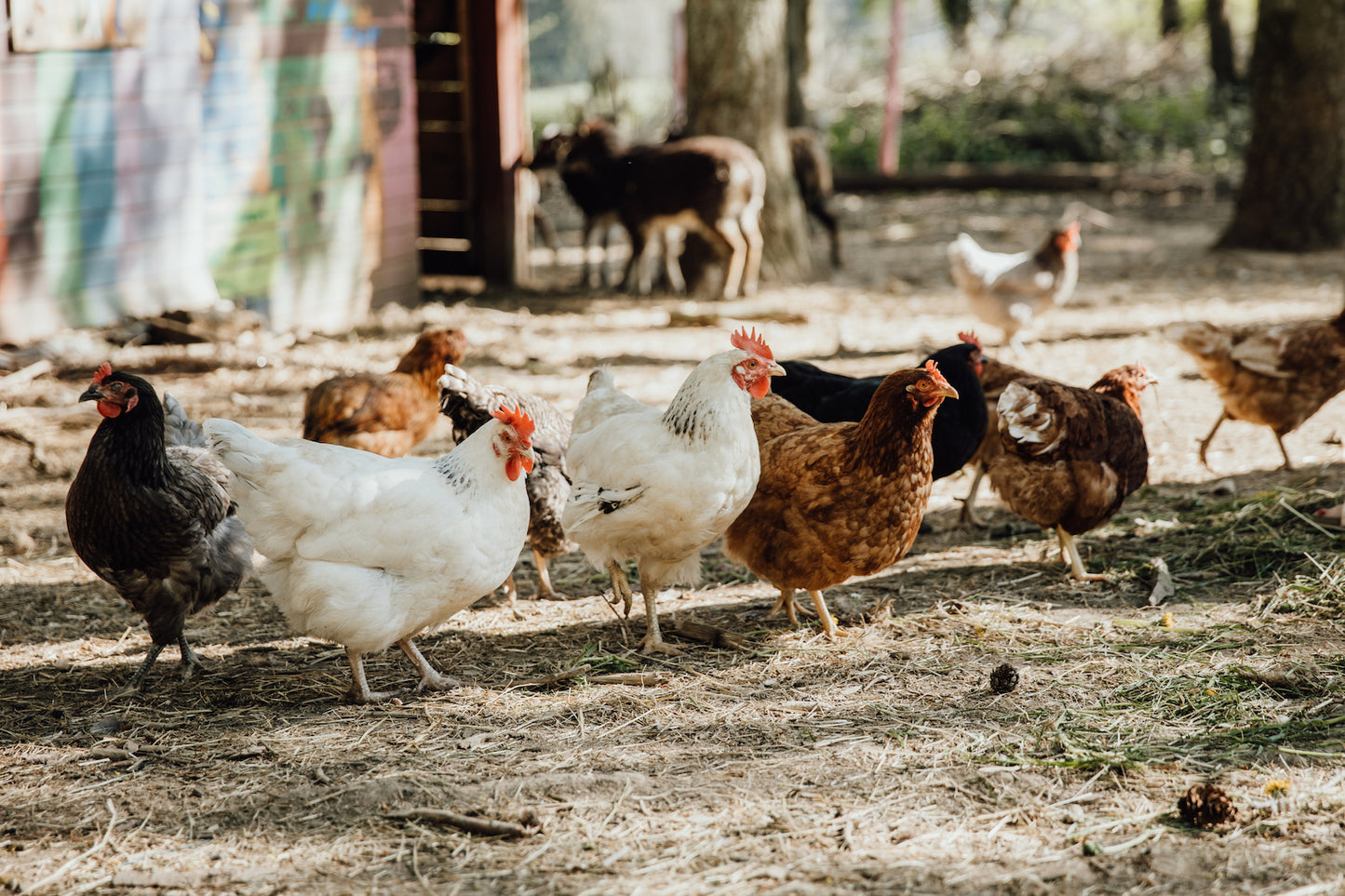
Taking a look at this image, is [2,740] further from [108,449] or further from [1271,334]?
[1271,334]

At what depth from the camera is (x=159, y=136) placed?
8547 mm

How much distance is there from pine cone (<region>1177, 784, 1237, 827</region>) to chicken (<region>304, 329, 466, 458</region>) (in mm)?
3760

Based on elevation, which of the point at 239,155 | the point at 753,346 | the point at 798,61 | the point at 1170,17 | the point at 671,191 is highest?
the point at 1170,17

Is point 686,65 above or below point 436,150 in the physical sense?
above

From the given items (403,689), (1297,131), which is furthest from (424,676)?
(1297,131)

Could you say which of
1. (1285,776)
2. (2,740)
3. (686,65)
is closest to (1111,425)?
(1285,776)

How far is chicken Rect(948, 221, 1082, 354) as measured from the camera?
848 cm

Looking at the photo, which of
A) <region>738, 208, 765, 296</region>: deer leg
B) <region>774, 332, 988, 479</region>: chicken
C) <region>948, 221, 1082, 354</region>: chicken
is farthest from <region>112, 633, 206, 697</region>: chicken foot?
<region>738, 208, 765, 296</region>: deer leg

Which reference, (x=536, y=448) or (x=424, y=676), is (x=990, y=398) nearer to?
(x=536, y=448)

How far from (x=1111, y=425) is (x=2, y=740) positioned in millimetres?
4502

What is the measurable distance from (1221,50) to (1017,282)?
16.4m

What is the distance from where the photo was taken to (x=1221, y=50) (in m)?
21.4

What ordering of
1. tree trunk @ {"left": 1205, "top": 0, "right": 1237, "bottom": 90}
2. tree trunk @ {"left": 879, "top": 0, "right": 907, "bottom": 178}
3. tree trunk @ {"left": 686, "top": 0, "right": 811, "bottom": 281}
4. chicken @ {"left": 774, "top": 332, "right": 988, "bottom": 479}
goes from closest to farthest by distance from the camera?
chicken @ {"left": 774, "top": 332, "right": 988, "bottom": 479} → tree trunk @ {"left": 686, "top": 0, "right": 811, "bottom": 281} → tree trunk @ {"left": 879, "top": 0, "right": 907, "bottom": 178} → tree trunk @ {"left": 1205, "top": 0, "right": 1237, "bottom": 90}

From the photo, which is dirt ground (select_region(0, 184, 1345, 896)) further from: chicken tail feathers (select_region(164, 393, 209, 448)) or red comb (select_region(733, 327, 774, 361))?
red comb (select_region(733, 327, 774, 361))
